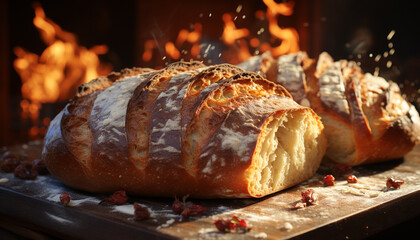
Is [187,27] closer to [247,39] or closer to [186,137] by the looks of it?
[247,39]

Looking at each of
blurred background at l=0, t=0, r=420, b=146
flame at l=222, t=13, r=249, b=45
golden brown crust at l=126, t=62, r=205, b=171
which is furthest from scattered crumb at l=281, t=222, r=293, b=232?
flame at l=222, t=13, r=249, b=45

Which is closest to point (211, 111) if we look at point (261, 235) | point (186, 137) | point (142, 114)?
point (186, 137)

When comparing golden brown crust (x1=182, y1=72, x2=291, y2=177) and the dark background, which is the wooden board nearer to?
golden brown crust (x1=182, y1=72, x2=291, y2=177)

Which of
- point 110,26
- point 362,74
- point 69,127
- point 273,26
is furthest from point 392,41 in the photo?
point 69,127

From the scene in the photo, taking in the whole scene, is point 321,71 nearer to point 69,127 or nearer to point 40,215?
point 69,127

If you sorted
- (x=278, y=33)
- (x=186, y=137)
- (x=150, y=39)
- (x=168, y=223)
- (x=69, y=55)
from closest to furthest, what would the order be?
(x=168, y=223) → (x=186, y=137) → (x=69, y=55) → (x=278, y=33) → (x=150, y=39)

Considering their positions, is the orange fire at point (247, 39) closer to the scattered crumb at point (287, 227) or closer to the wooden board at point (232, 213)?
the wooden board at point (232, 213)
